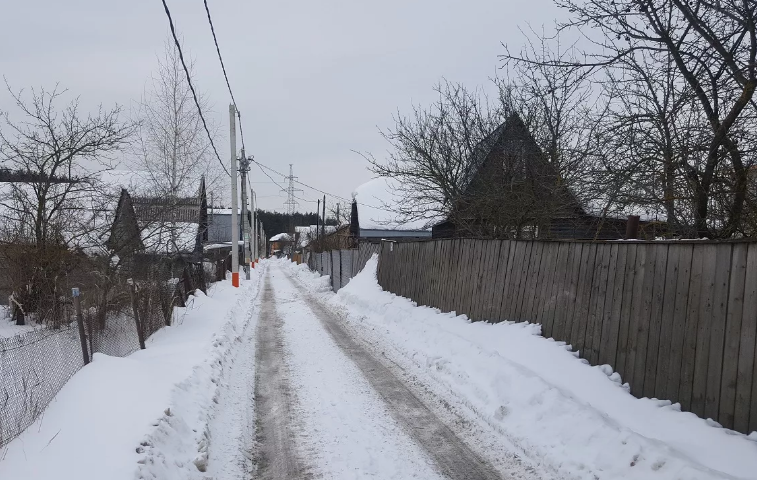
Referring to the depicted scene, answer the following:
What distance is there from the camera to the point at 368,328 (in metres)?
12.8

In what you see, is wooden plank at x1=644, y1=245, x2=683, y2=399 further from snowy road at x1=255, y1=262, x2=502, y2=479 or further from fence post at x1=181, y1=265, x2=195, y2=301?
fence post at x1=181, y1=265, x2=195, y2=301

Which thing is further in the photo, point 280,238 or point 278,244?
point 278,244

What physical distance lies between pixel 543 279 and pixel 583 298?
119 cm

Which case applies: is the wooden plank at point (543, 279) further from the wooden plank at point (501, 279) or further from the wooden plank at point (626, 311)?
the wooden plank at point (626, 311)

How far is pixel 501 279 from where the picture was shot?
32.0 ft

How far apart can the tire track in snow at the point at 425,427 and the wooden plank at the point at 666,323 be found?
1.99 meters

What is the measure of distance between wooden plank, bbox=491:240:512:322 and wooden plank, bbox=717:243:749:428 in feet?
16.0

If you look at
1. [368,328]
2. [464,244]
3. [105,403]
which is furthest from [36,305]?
[464,244]

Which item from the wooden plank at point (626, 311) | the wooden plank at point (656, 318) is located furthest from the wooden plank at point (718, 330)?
the wooden plank at point (626, 311)

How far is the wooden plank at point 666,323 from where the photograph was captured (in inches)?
211

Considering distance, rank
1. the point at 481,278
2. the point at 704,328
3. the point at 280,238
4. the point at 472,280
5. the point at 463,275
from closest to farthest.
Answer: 1. the point at 704,328
2. the point at 481,278
3. the point at 472,280
4. the point at 463,275
5. the point at 280,238

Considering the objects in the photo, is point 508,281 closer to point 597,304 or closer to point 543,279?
point 543,279

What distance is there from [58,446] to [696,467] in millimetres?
4720

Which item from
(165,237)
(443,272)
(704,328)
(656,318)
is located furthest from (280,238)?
(704,328)
